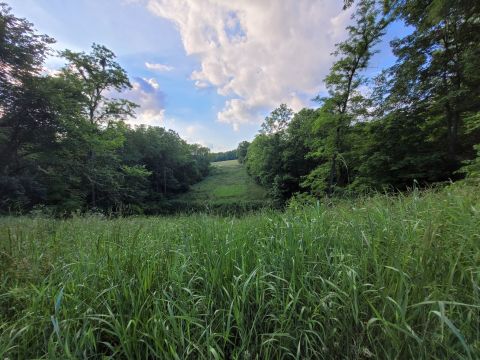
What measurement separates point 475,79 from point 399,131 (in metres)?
3.55

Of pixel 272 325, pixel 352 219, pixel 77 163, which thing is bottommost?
pixel 272 325

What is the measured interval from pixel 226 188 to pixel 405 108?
4118 centimetres

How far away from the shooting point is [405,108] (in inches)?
520

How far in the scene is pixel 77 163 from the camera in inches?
862

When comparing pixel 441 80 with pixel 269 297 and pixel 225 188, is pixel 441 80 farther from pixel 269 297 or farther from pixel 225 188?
pixel 225 188

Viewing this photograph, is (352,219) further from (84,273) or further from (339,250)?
(84,273)

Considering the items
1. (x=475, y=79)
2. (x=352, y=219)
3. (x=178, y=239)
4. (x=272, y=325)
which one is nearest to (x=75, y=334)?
(x=272, y=325)

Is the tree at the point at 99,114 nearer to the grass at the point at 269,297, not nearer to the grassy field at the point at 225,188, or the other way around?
the grassy field at the point at 225,188

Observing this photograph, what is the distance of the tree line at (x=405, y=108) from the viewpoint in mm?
11039

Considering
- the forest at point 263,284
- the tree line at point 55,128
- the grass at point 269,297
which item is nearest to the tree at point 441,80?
the forest at point 263,284

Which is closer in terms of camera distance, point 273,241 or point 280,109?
point 273,241

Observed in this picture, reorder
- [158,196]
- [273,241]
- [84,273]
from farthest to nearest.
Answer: [158,196] < [273,241] < [84,273]

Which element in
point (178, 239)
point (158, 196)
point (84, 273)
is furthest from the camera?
point (158, 196)

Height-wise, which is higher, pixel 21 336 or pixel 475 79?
pixel 475 79
